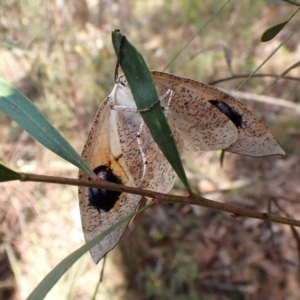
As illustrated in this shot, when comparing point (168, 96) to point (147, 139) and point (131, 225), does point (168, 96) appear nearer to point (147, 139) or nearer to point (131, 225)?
point (147, 139)

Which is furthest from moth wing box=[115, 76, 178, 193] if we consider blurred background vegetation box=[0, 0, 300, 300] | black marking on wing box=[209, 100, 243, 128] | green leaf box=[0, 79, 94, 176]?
blurred background vegetation box=[0, 0, 300, 300]

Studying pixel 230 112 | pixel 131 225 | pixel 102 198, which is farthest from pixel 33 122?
pixel 131 225

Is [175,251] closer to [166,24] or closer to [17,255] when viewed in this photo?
[17,255]

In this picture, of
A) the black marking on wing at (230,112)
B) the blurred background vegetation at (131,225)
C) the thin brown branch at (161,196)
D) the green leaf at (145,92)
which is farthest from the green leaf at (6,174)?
the blurred background vegetation at (131,225)

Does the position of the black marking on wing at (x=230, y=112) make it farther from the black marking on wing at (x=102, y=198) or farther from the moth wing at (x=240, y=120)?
the black marking on wing at (x=102, y=198)

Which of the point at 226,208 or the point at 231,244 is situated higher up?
the point at 231,244

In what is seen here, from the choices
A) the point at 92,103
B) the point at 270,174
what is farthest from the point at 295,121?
the point at 92,103
